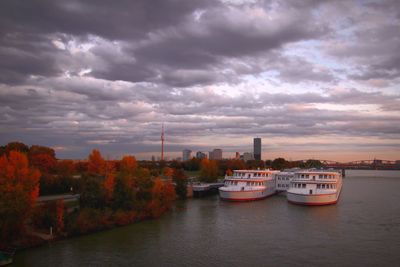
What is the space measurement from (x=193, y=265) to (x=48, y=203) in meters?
18.3

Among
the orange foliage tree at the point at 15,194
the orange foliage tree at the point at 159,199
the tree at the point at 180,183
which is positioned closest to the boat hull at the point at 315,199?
the tree at the point at 180,183

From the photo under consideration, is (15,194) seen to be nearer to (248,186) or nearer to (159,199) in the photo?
(159,199)

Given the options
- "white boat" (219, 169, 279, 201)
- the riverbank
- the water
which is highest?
"white boat" (219, 169, 279, 201)

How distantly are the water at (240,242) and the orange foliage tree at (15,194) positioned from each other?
8.86ft

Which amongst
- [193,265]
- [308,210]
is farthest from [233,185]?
[193,265]

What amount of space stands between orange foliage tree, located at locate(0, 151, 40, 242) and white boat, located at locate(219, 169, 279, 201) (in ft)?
133

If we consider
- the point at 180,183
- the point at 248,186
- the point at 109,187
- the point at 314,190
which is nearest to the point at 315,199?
the point at 314,190

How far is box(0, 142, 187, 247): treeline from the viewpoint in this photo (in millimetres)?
34969

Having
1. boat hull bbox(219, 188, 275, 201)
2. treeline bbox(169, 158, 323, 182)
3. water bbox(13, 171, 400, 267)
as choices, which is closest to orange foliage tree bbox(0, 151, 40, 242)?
water bbox(13, 171, 400, 267)

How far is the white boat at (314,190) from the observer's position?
2522 inches

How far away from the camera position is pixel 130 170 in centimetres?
5594

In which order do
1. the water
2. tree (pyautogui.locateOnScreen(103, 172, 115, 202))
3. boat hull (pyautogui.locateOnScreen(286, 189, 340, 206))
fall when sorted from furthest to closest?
boat hull (pyautogui.locateOnScreen(286, 189, 340, 206)) → tree (pyautogui.locateOnScreen(103, 172, 115, 202)) → the water

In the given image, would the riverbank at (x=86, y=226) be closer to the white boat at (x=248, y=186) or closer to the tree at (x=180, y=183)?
the tree at (x=180, y=183)

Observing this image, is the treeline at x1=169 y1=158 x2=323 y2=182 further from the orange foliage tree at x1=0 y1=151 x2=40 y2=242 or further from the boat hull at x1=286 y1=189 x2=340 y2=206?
the orange foliage tree at x1=0 y1=151 x2=40 y2=242
